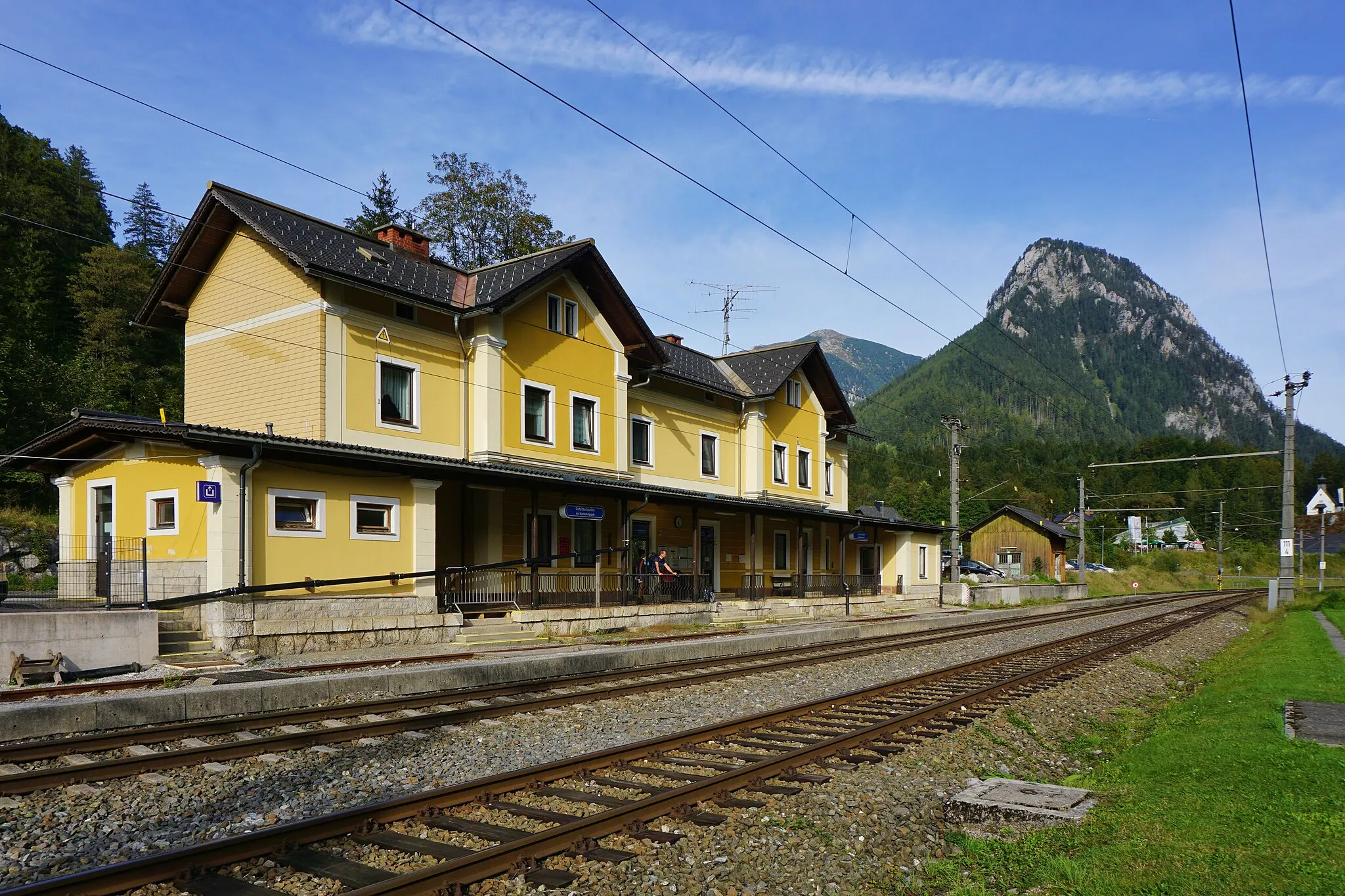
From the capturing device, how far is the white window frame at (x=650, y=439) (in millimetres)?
28844

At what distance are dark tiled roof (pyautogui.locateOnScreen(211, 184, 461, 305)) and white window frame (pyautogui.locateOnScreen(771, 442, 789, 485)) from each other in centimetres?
1498

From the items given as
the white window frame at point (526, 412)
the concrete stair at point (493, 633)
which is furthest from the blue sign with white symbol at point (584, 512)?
the concrete stair at point (493, 633)

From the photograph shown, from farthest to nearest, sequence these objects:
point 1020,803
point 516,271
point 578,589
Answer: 1. point 516,271
2. point 578,589
3. point 1020,803

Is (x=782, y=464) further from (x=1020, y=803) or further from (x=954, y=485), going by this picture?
(x=1020, y=803)

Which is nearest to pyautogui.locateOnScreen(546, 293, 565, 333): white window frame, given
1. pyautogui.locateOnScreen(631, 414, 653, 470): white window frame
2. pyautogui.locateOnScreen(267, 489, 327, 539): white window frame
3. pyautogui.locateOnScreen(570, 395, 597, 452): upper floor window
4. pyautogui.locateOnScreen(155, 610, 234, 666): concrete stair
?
pyautogui.locateOnScreen(570, 395, 597, 452): upper floor window

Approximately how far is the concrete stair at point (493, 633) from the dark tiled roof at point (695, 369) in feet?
36.9

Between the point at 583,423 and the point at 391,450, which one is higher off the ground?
the point at 583,423

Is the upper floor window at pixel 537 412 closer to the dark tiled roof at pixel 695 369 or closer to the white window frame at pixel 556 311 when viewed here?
the white window frame at pixel 556 311

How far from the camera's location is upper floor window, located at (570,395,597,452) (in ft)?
83.3

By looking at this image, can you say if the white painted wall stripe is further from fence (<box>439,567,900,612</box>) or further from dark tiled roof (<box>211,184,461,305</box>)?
fence (<box>439,567,900,612</box>)

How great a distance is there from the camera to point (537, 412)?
79.9 ft

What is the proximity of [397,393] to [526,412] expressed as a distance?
357 cm

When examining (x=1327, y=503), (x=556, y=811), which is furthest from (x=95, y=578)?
(x=1327, y=503)

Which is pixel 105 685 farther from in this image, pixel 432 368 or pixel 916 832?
pixel 432 368
